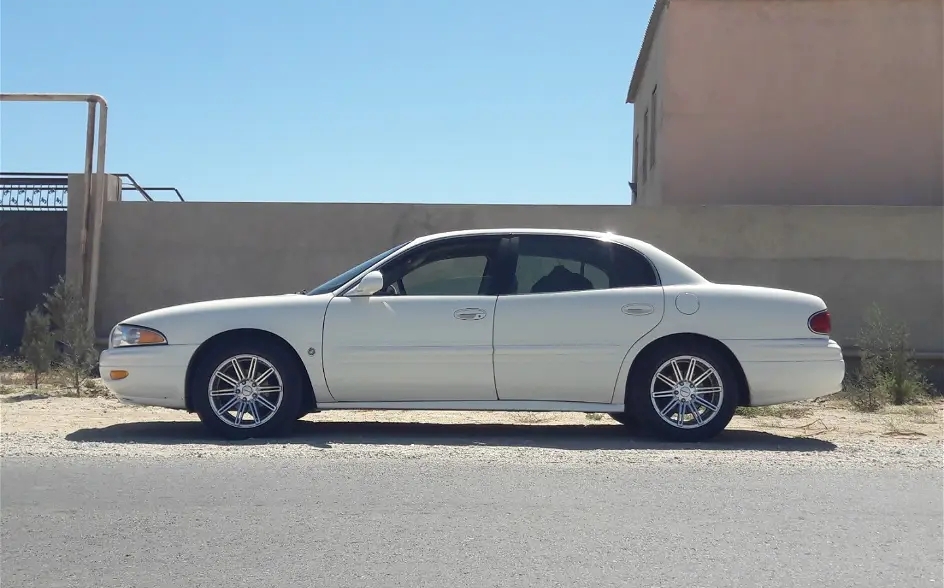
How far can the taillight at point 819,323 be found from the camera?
284 inches

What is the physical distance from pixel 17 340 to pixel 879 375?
34.4 ft

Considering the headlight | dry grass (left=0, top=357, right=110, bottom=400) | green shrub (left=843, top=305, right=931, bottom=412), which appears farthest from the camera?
dry grass (left=0, top=357, right=110, bottom=400)

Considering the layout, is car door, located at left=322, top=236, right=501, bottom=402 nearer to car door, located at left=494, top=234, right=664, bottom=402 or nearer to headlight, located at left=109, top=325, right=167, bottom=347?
car door, located at left=494, top=234, right=664, bottom=402

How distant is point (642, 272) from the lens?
743 centimetres

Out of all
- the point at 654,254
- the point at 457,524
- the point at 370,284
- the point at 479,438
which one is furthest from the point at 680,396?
the point at 457,524

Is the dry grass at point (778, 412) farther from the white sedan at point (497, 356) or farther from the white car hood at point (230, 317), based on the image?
the white car hood at point (230, 317)

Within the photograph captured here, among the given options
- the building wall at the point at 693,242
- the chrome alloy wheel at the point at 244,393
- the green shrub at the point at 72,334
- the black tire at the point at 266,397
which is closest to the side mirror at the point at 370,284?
the black tire at the point at 266,397

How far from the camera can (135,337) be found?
7352 mm

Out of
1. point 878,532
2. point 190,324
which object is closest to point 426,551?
point 878,532

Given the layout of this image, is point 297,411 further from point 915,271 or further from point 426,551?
point 915,271

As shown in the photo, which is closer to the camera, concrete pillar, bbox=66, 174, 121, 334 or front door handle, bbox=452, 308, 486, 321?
front door handle, bbox=452, 308, 486, 321

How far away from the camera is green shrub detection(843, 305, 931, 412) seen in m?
10.3

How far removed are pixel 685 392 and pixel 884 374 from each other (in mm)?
4549

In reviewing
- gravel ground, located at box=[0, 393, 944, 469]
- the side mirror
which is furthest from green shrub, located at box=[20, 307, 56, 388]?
the side mirror
